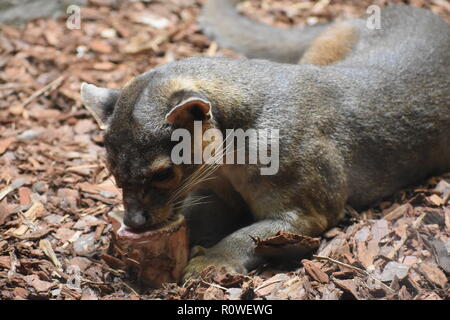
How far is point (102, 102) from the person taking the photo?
5.41 metres

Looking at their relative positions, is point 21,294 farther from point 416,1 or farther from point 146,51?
point 416,1

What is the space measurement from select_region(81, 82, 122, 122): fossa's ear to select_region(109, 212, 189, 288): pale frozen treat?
0.80 metres

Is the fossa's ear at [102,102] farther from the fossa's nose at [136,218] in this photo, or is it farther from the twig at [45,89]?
the twig at [45,89]

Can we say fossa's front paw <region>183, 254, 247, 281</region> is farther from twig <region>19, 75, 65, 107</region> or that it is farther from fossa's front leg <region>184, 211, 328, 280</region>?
twig <region>19, 75, 65, 107</region>

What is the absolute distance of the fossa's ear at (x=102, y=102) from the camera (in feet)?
17.7

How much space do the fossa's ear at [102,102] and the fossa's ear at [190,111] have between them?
28.2 inches

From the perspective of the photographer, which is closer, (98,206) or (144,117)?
(144,117)

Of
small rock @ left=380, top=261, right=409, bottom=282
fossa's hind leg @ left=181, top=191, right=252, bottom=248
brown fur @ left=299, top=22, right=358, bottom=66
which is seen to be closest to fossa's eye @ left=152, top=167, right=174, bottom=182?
fossa's hind leg @ left=181, top=191, right=252, bottom=248

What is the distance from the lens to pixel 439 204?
5.89m

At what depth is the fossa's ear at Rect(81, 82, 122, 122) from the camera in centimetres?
539
